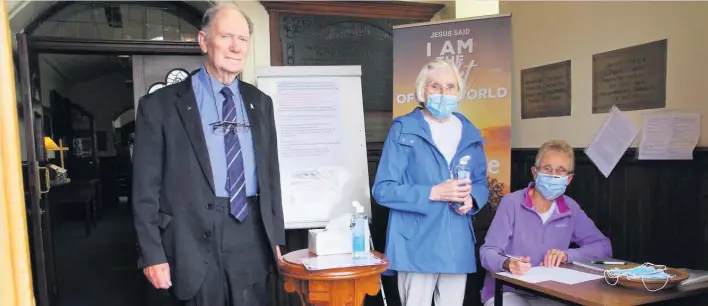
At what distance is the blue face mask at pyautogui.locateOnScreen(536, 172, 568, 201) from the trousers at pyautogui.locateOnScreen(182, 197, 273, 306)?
3.91ft

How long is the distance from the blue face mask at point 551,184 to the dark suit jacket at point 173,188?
136 cm

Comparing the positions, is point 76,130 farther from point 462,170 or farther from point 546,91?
point 462,170

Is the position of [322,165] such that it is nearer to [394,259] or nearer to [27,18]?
[394,259]

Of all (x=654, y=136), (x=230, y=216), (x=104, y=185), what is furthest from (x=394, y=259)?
(x=104, y=185)

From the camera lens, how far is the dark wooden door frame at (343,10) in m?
3.25

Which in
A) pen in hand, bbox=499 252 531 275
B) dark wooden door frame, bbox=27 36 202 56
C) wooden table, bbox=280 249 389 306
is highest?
dark wooden door frame, bbox=27 36 202 56

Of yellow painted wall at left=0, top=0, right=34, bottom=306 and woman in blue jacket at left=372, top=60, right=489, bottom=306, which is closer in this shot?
yellow painted wall at left=0, top=0, right=34, bottom=306

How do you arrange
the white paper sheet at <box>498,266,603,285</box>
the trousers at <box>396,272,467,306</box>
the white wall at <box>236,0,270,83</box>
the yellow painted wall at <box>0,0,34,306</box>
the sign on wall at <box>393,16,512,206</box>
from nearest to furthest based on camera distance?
the yellow painted wall at <box>0,0,34,306</box>, the white paper sheet at <box>498,266,603,285</box>, the trousers at <box>396,272,467,306</box>, the sign on wall at <box>393,16,512,206</box>, the white wall at <box>236,0,270,83</box>

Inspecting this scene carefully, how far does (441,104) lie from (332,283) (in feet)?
2.90

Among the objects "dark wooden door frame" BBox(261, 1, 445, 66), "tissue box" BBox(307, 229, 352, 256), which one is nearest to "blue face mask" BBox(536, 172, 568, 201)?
"tissue box" BBox(307, 229, 352, 256)

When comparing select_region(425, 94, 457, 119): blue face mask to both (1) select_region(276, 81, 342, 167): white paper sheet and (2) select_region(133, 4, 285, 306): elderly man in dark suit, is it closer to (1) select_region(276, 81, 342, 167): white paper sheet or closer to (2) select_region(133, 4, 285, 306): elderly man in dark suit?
(2) select_region(133, 4, 285, 306): elderly man in dark suit

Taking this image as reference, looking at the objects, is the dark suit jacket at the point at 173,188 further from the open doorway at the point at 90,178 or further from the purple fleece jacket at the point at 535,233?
the open doorway at the point at 90,178

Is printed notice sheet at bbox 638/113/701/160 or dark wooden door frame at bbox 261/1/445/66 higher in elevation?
dark wooden door frame at bbox 261/1/445/66

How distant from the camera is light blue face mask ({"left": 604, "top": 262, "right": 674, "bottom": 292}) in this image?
5.20ft
